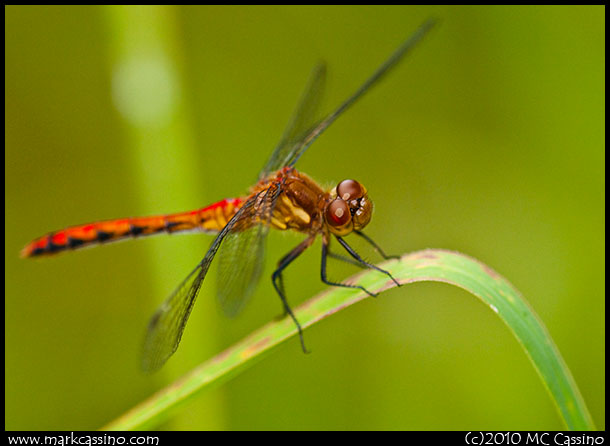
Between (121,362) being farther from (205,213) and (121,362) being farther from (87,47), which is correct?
(87,47)

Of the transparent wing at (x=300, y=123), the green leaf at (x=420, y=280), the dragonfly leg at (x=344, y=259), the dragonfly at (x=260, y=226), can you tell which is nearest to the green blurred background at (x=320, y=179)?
the dragonfly leg at (x=344, y=259)

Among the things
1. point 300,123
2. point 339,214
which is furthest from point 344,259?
point 300,123

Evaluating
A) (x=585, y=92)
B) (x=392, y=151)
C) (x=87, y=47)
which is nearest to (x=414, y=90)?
(x=392, y=151)

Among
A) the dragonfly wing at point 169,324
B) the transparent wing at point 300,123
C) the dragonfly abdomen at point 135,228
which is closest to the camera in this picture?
the dragonfly wing at point 169,324

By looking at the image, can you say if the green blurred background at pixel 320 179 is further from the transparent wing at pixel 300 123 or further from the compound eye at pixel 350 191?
the transparent wing at pixel 300 123

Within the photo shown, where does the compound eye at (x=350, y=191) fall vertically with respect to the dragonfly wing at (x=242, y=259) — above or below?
above

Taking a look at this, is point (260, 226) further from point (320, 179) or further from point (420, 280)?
point (320, 179)
